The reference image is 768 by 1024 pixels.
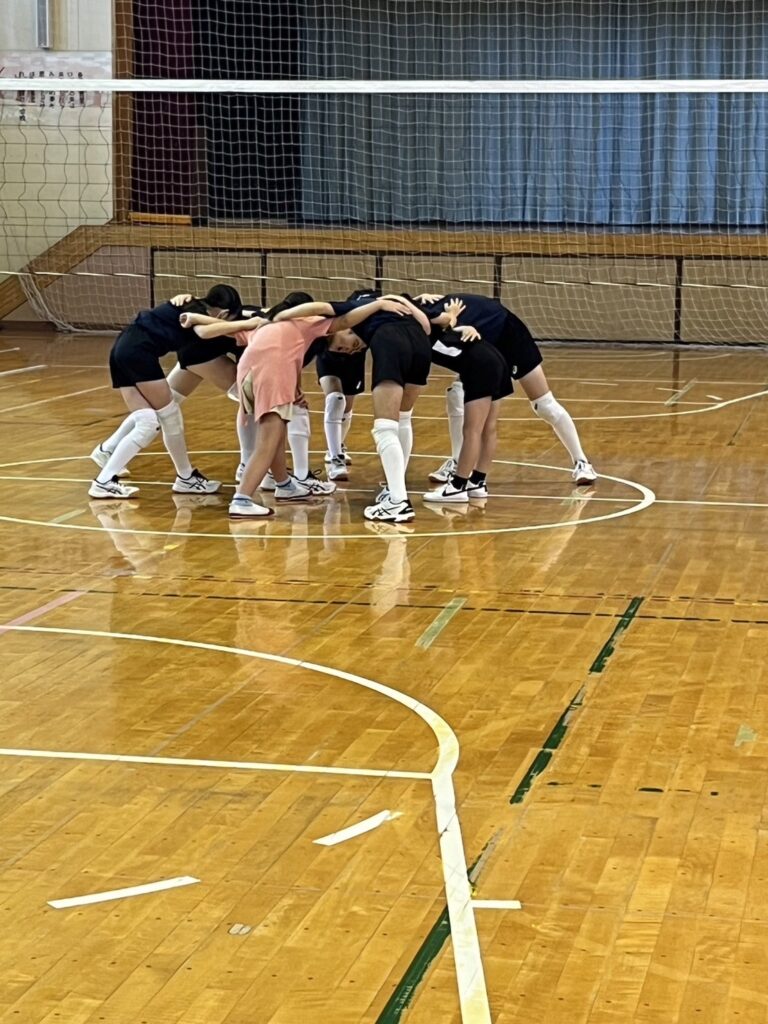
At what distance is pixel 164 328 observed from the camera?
9.60m

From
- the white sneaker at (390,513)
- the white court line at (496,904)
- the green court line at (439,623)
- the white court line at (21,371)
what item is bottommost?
the white court line at (21,371)

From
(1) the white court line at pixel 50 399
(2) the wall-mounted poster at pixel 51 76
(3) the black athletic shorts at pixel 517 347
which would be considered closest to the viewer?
(3) the black athletic shorts at pixel 517 347

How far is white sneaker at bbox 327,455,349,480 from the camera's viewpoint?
10.4m

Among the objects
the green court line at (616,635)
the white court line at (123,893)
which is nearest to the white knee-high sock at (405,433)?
the green court line at (616,635)

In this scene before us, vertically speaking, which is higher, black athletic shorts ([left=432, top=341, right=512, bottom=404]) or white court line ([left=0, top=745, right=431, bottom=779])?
black athletic shorts ([left=432, top=341, right=512, bottom=404])

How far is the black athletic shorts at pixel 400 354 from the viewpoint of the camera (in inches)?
355

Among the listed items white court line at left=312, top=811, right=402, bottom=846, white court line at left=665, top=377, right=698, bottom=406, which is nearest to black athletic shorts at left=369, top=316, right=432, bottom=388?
white court line at left=312, top=811, right=402, bottom=846

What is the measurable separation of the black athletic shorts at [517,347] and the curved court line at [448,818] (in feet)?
12.7

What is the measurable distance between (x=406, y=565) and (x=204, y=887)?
395 cm

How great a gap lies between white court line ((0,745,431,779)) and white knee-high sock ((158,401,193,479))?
453cm

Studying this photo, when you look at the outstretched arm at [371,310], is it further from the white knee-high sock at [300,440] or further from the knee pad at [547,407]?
the knee pad at [547,407]

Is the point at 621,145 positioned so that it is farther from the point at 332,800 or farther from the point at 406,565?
the point at 332,800

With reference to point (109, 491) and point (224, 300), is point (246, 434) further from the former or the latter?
point (109, 491)

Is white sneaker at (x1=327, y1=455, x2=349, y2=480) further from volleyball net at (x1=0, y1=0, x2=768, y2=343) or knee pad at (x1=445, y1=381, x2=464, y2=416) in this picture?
volleyball net at (x1=0, y1=0, x2=768, y2=343)
